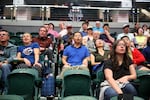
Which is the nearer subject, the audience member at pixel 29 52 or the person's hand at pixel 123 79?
the person's hand at pixel 123 79

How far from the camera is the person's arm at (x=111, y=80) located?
4.28m

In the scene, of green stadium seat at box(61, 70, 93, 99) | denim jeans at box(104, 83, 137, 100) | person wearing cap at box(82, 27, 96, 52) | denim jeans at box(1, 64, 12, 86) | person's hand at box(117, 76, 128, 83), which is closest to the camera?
denim jeans at box(104, 83, 137, 100)

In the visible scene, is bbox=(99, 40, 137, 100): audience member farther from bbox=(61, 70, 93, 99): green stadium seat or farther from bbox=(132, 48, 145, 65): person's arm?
bbox=(132, 48, 145, 65): person's arm

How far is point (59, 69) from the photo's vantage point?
6.40 metres

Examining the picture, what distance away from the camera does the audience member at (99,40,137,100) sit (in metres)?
4.38

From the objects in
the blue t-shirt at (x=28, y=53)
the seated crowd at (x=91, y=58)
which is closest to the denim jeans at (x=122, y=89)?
the seated crowd at (x=91, y=58)

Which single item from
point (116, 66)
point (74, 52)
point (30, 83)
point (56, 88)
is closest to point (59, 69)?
point (74, 52)

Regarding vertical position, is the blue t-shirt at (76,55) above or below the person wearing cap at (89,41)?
below

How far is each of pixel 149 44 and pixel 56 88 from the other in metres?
2.42

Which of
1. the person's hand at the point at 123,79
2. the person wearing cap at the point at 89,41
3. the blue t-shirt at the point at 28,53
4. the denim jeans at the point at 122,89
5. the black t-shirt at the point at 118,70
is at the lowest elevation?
the denim jeans at the point at 122,89

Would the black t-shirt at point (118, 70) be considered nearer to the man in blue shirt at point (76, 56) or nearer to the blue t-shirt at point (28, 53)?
the man in blue shirt at point (76, 56)

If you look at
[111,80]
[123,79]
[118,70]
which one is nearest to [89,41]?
[118,70]

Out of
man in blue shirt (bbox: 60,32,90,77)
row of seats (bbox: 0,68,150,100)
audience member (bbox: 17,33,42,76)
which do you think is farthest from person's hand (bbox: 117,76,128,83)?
audience member (bbox: 17,33,42,76)

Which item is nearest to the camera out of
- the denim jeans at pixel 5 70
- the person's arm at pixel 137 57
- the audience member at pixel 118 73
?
the audience member at pixel 118 73
